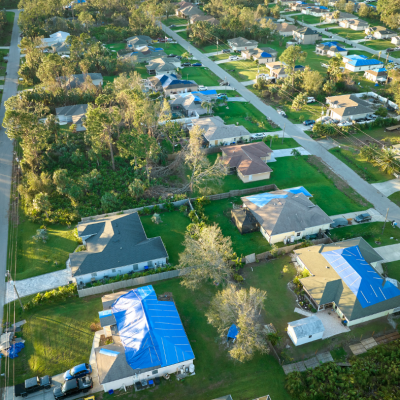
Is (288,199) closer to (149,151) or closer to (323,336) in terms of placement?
(323,336)

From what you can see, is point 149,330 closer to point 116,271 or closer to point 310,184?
point 116,271

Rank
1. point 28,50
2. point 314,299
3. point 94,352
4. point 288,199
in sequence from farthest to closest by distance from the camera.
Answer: point 28,50
point 288,199
point 314,299
point 94,352

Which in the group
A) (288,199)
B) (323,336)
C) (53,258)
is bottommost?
(53,258)

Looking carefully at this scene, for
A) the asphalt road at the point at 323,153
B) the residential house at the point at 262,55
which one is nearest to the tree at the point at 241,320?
the asphalt road at the point at 323,153

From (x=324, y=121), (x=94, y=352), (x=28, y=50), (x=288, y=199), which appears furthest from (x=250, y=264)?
(x=28, y=50)

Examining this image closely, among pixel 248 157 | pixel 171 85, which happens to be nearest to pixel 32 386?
pixel 248 157

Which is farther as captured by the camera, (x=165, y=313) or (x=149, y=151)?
(x=149, y=151)
